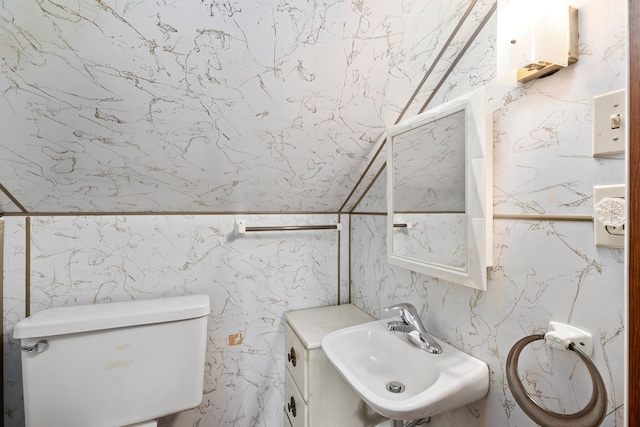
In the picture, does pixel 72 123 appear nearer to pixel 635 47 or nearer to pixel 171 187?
pixel 171 187

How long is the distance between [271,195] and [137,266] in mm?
687

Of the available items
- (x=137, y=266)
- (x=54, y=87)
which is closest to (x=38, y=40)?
(x=54, y=87)

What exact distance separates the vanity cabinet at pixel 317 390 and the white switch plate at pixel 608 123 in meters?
1.07

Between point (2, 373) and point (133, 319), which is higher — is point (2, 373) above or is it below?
below

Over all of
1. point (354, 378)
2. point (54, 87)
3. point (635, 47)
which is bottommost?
point (354, 378)

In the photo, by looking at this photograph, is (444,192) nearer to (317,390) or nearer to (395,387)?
(395,387)

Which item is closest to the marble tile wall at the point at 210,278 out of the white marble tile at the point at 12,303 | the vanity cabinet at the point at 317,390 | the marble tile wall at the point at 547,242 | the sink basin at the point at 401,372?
the white marble tile at the point at 12,303

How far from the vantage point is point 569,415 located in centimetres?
66

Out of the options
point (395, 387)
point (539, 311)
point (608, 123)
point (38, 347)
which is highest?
point (608, 123)

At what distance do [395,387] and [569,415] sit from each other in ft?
1.56

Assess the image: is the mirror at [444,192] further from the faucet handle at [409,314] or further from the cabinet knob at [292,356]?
the cabinet knob at [292,356]

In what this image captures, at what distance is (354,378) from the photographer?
87 cm

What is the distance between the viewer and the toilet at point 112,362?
1026 millimetres

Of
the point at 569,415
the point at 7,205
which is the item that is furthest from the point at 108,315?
the point at 569,415
